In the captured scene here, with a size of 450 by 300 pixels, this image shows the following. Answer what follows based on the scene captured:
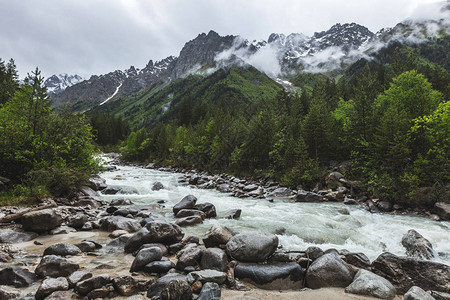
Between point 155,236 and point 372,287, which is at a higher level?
point 155,236

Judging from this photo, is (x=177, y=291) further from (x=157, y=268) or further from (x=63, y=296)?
(x=63, y=296)

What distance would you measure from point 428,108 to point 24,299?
105 feet

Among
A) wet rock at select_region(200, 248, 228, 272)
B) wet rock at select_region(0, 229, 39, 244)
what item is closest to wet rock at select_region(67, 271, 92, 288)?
wet rock at select_region(200, 248, 228, 272)

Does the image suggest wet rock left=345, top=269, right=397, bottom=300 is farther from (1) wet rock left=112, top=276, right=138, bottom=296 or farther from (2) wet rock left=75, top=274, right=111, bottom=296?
(2) wet rock left=75, top=274, right=111, bottom=296

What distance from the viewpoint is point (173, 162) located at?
195 feet

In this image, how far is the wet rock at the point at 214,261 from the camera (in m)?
6.91

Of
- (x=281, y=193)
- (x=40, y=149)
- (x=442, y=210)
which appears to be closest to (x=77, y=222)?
(x=40, y=149)

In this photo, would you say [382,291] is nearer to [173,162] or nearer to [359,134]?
[359,134]

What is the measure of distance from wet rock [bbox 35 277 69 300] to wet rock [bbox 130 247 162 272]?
171 cm

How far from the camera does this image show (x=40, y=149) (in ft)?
51.6

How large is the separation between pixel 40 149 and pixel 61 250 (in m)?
11.3

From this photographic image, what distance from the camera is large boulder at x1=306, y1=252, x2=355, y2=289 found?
21.3ft

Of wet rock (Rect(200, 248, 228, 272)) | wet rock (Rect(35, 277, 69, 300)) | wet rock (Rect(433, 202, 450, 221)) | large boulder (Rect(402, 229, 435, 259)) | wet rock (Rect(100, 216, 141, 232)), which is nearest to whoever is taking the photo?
wet rock (Rect(35, 277, 69, 300))

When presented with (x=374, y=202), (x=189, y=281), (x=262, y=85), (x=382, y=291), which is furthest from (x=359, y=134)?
(x=262, y=85)
